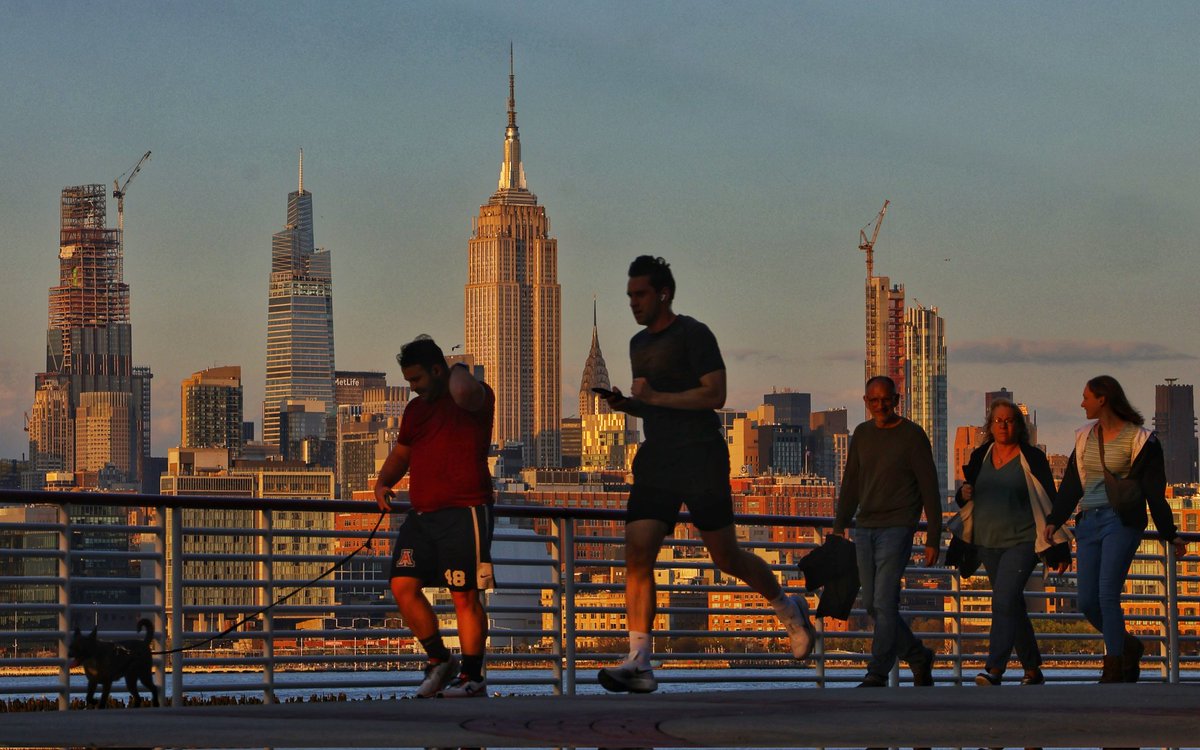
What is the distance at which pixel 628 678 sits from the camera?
25.1ft

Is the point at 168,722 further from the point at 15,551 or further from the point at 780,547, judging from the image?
the point at 780,547

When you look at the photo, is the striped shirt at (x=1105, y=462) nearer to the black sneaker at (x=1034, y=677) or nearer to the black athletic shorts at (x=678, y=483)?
the black sneaker at (x=1034, y=677)

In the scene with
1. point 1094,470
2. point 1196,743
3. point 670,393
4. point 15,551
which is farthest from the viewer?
point 1094,470

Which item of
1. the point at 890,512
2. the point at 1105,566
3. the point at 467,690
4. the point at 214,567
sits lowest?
the point at 214,567

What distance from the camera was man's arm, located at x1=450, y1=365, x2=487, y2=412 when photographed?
7965 mm

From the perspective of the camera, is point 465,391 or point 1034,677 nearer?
point 465,391

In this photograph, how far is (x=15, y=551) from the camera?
8.41m

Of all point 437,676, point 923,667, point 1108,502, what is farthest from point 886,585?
point 437,676

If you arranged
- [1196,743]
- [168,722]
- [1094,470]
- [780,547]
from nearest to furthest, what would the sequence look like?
[1196,743] → [168,722] → [1094,470] → [780,547]

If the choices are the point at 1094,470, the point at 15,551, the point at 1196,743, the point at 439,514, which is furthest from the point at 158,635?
the point at 1196,743

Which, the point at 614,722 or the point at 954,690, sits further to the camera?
the point at 954,690

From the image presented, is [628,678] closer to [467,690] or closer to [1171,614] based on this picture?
[467,690]

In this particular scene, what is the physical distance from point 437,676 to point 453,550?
476 millimetres

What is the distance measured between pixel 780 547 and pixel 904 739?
471 centimetres
